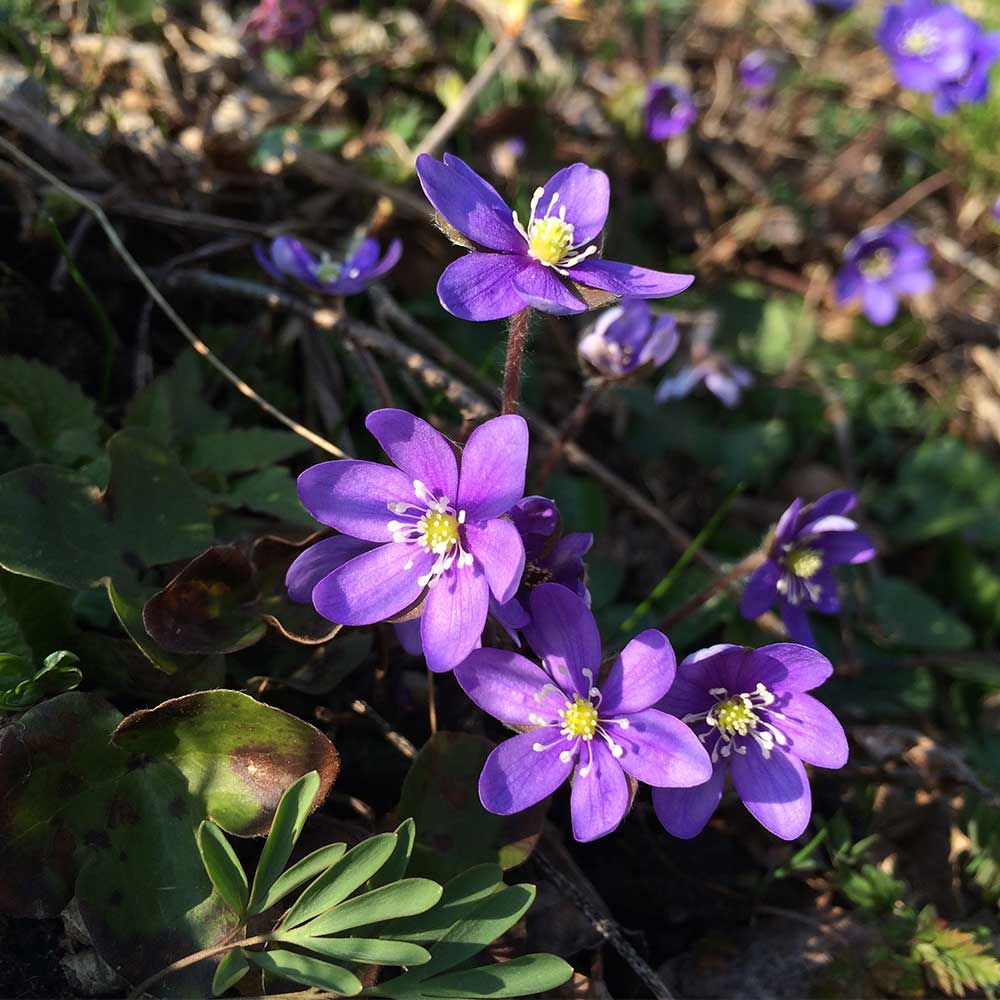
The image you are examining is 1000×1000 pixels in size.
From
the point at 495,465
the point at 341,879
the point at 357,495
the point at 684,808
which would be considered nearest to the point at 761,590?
the point at 684,808

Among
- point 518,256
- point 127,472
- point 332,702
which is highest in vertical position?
point 518,256

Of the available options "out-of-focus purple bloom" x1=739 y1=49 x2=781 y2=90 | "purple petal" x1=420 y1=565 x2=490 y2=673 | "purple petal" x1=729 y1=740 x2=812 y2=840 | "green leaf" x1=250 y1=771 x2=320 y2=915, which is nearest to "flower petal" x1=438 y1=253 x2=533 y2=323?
"purple petal" x1=420 y1=565 x2=490 y2=673

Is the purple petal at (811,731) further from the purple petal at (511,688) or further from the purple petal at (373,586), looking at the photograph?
the purple petal at (373,586)

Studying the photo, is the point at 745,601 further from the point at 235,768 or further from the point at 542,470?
the point at 235,768

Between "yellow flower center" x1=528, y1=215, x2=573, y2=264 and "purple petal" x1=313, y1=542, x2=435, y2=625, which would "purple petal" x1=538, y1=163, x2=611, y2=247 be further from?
"purple petal" x1=313, y1=542, x2=435, y2=625

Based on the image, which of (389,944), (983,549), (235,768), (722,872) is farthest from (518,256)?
(983,549)
